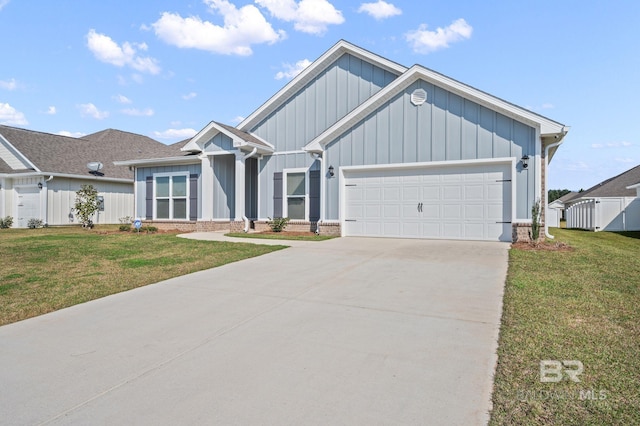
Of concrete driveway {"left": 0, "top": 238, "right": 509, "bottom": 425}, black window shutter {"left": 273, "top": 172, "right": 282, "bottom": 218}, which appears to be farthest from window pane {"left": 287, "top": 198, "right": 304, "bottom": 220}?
concrete driveway {"left": 0, "top": 238, "right": 509, "bottom": 425}

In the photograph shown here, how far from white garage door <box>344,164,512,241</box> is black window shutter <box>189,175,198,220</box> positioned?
7232 mm

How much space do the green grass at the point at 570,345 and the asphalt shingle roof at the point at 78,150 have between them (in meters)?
15.3

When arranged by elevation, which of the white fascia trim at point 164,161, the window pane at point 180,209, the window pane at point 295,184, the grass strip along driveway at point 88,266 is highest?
the white fascia trim at point 164,161

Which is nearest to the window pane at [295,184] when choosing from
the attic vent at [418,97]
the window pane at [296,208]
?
the window pane at [296,208]

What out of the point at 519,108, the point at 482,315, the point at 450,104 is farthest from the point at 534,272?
the point at 450,104

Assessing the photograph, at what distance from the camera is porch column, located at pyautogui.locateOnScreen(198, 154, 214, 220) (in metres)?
15.6

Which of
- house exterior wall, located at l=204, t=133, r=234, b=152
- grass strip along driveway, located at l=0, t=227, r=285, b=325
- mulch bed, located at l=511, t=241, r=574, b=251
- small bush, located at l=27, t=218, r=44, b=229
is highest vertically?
house exterior wall, located at l=204, t=133, r=234, b=152

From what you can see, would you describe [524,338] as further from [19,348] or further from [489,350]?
[19,348]

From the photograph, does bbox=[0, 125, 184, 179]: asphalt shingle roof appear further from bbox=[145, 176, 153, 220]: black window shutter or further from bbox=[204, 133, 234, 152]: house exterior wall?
bbox=[204, 133, 234, 152]: house exterior wall

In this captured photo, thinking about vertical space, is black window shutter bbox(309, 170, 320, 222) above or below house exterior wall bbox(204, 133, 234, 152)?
below

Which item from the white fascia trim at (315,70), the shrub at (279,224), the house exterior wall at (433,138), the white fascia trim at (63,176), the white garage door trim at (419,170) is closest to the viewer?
the house exterior wall at (433,138)

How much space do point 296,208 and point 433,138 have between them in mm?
5797

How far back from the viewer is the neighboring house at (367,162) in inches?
431

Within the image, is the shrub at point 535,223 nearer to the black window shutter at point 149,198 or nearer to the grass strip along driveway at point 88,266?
the grass strip along driveway at point 88,266
